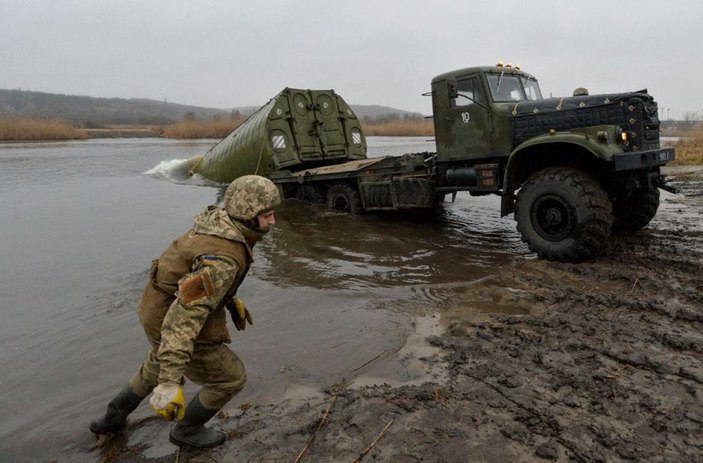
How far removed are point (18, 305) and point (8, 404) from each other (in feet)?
7.96

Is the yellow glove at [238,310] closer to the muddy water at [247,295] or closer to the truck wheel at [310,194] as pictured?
the muddy water at [247,295]

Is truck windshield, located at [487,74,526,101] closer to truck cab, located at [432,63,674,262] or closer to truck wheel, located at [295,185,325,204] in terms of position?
truck cab, located at [432,63,674,262]

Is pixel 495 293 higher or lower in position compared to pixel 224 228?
lower

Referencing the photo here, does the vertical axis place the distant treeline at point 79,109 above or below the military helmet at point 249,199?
above

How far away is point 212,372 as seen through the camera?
2807mm

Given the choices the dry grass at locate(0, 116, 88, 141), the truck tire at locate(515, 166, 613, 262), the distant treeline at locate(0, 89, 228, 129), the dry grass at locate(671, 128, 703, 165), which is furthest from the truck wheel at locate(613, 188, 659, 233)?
the distant treeline at locate(0, 89, 228, 129)

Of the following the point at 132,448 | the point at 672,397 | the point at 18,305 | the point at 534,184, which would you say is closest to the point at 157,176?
the point at 18,305

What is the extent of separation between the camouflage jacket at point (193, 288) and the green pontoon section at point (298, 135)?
30.4 feet

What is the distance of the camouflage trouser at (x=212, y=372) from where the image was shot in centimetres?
277

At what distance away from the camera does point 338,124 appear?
12.9 metres

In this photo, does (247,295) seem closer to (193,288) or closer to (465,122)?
(193,288)

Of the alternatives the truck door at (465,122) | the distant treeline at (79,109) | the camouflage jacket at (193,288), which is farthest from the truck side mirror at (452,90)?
the distant treeline at (79,109)

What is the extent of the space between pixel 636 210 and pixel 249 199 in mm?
6620

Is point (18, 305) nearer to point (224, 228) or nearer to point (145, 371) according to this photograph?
point (145, 371)
